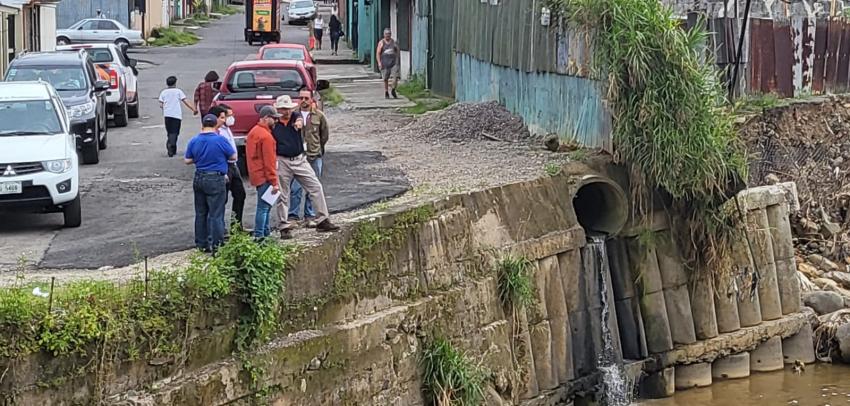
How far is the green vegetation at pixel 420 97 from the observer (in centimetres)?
2791

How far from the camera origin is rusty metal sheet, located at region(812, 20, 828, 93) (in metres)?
22.9

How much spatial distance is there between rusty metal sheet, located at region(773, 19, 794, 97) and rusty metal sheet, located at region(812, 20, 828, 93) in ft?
2.54

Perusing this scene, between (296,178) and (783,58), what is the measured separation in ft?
37.9

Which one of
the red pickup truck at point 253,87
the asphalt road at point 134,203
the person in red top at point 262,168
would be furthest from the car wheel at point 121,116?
the person in red top at point 262,168

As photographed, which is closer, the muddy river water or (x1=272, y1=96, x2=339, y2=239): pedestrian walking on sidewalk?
(x1=272, y1=96, x2=339, y2=239): pedestrian walking on sidewalk

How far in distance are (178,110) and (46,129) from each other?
18.4 feet

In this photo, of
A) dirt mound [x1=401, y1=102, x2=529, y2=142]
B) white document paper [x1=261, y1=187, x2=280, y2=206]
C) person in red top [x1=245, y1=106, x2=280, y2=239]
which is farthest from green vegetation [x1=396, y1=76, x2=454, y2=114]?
white document paper [x1=261, y1=187, x2=280, y2=206]

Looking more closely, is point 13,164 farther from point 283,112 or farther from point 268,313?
point 268,313

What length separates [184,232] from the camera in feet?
47.8

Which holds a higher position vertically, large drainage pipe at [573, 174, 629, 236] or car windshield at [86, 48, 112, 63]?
car windshield at [86, 48, 112, 63]

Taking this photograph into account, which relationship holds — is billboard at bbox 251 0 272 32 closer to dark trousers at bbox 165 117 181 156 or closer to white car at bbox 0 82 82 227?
dark trousers at bbox 165 117 181 156

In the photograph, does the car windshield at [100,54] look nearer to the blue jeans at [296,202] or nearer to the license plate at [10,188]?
the license plate at [10,188]

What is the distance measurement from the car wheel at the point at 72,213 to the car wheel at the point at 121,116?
36.4 feet

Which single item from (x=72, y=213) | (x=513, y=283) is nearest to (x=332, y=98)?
(x=72, y=213)
